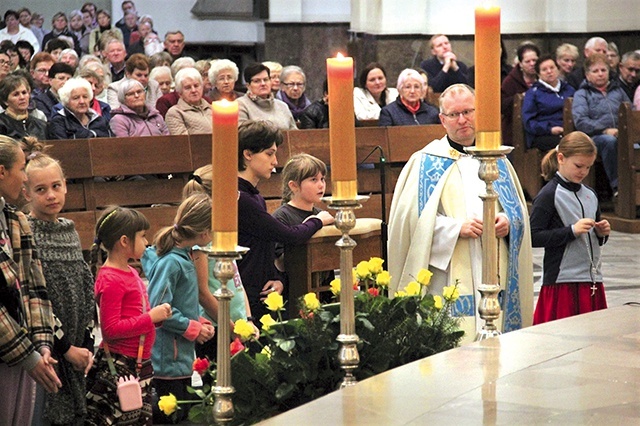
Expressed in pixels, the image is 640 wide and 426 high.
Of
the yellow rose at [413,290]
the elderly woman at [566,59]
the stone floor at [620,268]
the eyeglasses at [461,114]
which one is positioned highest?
the elderly woman at [566,59]

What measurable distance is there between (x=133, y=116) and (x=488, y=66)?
7315mm

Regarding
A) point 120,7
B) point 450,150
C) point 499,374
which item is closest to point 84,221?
point 450,150

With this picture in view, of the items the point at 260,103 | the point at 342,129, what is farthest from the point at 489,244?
the point at 260,103

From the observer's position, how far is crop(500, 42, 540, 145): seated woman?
44.5ft

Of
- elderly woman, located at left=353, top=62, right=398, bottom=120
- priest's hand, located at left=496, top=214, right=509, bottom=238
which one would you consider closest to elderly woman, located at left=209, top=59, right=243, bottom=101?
elderly woman, located at left=353, top=62, right=398, bottom=120

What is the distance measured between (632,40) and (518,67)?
7.27 ft

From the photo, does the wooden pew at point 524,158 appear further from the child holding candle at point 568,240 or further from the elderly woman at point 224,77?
the child holding candle at point 568,240

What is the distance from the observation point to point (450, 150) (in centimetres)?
545

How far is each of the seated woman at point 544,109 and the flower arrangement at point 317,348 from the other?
9.28 meters

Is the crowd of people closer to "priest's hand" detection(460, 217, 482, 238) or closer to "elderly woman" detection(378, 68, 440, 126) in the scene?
"priest's hand" detection(460, 217, 482, 238)

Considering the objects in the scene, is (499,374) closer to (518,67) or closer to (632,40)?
(518,67)

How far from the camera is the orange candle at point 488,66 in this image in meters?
2.96

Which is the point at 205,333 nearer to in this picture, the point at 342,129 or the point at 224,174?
the point at 342,129

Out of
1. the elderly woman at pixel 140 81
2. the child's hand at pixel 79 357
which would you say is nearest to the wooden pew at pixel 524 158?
the elderly woman at pixel 140 81
